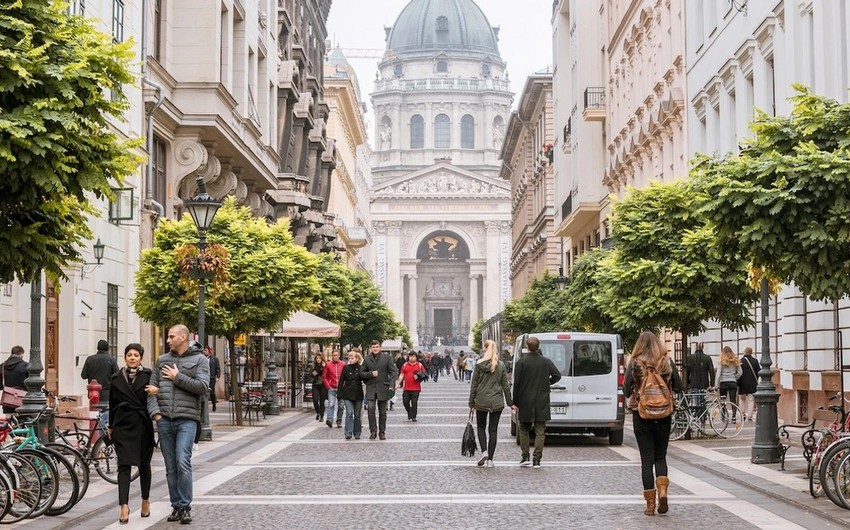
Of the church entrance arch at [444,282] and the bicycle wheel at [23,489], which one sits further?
the church entrance arch at [444,282]

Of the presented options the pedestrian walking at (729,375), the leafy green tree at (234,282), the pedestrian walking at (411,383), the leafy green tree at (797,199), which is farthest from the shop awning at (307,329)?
the leafy green tree at (797,199)

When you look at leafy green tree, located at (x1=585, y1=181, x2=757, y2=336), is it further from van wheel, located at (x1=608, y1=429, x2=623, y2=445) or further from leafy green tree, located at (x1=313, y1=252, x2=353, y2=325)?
leafy green tree, located at (x1=313, y1=252, x2=353, y2=325)

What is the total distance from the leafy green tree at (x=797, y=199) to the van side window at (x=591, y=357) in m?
6.98

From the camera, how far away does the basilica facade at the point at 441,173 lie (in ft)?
513

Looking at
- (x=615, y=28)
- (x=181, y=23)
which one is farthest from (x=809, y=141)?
(x=615, y=28)

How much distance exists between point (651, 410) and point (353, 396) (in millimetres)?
12711

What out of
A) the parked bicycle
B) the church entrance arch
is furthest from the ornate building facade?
Answer: the church entrance arch

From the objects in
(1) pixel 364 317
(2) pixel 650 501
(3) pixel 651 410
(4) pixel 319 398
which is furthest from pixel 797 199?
(1) pixel 364 317

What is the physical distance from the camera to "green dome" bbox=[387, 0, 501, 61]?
177375 mm

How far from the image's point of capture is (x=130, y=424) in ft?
40.8

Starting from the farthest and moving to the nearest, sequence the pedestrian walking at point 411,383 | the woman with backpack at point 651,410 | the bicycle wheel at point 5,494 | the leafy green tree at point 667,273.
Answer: the pedestrian walking at point 411,383, the leafy green tree at point 667,273, the woman with backpack at point 651,410, the bicycle wheel at point 5,494

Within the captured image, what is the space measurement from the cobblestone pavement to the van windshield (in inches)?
46.8

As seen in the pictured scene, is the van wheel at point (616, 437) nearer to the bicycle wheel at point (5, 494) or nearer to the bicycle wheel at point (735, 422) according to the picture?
the bicycle wheel at point (735, 422)

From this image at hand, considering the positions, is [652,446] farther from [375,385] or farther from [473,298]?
[473,298]
